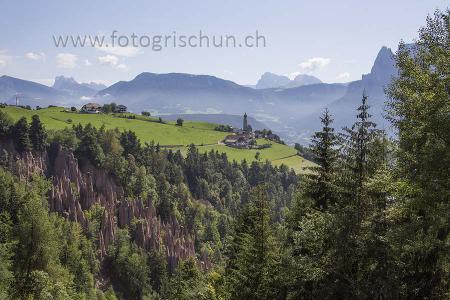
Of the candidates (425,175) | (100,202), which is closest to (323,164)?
(425,175)

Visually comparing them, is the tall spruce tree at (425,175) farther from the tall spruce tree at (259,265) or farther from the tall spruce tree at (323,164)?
the tall spruce tree at (259,265)

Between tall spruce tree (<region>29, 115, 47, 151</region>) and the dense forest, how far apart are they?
11.0 inches

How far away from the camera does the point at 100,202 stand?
108 metres

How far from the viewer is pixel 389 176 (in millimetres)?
21828

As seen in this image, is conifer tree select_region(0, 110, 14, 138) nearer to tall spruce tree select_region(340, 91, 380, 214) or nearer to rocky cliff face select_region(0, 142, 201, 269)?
rocky cliff face select_region(0, 142, 201, 269)

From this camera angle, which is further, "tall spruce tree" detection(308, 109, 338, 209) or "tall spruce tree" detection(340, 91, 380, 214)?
"tall spruce tree" detection(308, 109, 338, 209)

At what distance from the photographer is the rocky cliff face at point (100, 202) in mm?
97188

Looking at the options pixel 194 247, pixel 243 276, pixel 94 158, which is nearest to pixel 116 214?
pixel 94 158

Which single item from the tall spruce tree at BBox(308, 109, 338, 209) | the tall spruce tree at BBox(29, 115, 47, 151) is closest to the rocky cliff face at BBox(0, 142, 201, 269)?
the tall spruce tree at BBox(29, 115, 47, 151)

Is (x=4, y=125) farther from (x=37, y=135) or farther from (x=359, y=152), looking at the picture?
(x=359, y=152)

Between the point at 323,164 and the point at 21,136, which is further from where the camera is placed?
the point at 21,136

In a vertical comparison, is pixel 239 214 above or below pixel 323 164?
below

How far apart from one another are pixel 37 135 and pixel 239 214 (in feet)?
257

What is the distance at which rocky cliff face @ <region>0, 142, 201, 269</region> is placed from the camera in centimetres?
9719
